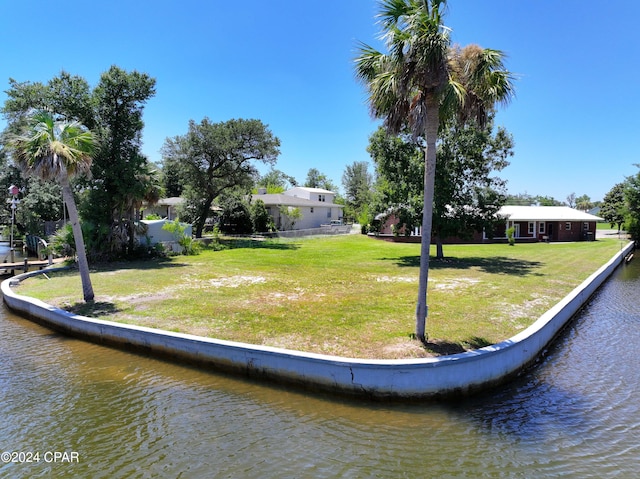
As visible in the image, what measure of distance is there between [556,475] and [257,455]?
3.97 m

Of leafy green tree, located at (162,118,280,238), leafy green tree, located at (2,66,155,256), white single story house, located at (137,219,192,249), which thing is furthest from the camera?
leafy green tree, located at (162,118,280,238)

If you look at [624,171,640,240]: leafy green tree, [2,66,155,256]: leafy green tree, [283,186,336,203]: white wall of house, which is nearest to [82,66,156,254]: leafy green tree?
[2,66,155,256]: leafy green tree

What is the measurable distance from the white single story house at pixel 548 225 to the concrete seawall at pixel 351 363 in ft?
106

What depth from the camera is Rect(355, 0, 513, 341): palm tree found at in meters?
7.70

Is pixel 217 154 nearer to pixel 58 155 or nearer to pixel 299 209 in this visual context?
pixel 299 209

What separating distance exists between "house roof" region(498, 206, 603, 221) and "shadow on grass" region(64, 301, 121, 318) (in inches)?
1412

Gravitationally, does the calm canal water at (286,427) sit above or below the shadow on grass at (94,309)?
below

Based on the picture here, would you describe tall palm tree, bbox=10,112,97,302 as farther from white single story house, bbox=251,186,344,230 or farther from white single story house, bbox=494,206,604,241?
white single story house, bbox=494,206,604,241

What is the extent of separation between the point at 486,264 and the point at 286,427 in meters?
18.7

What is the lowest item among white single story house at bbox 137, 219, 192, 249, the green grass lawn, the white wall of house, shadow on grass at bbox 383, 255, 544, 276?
the green grass lawn

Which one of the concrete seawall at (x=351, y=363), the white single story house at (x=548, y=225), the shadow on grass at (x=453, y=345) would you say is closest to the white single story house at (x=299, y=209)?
the white single story house at (x=548, y=225)

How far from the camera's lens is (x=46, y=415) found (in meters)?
6.49

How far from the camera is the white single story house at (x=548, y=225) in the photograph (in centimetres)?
3941

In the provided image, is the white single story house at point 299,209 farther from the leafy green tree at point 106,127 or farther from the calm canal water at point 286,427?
the calm canal water at point 286,427
